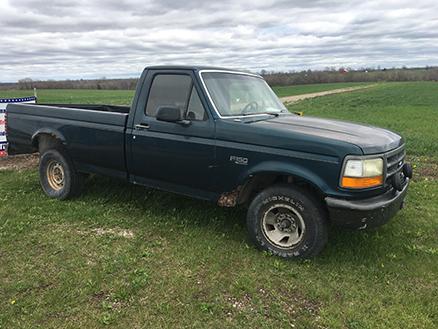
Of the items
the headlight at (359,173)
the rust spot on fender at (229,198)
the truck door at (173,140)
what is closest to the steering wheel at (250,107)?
the truck door at (173,140)

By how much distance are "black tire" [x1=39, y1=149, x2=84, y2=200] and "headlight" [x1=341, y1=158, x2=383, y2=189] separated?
158 inches

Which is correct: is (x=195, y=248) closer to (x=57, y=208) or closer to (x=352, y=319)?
(x=352, y=319)

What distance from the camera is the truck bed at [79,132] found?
549cm

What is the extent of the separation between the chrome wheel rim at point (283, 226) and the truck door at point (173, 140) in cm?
78

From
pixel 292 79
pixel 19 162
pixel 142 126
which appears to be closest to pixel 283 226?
pixel 142 126

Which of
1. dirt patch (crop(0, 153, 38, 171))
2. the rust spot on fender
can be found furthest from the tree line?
the rust spot on fender

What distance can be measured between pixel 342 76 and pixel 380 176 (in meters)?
101

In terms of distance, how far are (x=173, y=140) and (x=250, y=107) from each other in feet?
3.44

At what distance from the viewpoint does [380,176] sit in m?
4.05

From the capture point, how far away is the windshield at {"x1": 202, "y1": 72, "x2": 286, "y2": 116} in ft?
15.9

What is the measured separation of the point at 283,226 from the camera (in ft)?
14.7

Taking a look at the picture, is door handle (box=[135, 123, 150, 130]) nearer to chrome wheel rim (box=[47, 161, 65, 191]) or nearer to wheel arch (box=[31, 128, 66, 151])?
wheel arch (box=[31, 128, 66, 151])

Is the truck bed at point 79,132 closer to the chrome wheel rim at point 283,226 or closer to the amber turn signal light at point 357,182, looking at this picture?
the chrome wheel rim at point 283,226

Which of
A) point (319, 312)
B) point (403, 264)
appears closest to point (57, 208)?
point (319, 312)
